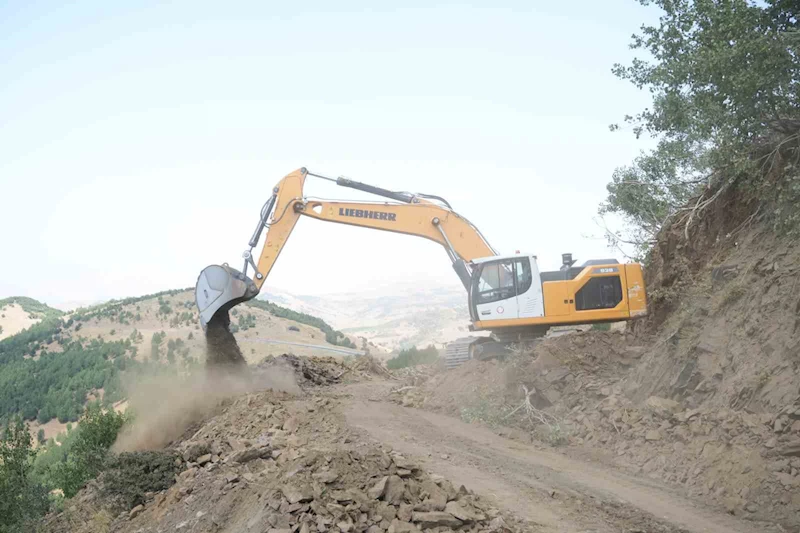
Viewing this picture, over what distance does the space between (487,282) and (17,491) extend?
1093 centimetres

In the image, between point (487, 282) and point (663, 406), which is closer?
point (663, 406)

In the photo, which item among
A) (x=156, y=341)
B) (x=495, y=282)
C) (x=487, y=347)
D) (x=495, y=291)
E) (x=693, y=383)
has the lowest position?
(x=693, y=383)

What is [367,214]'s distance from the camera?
57.8ft

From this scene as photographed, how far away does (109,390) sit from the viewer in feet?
103

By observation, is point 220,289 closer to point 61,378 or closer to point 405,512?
point 405,512

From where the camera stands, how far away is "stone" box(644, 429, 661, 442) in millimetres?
10133

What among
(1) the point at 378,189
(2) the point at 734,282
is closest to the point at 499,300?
(1) the point at 378,189

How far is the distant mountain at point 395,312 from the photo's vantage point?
93188 millimetres

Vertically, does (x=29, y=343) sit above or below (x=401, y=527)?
above

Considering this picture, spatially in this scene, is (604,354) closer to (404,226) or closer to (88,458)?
(404,226)

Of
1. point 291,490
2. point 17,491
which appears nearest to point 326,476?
point 291,490

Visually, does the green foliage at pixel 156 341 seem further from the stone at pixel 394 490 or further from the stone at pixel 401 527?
the stone at pixel 401 527

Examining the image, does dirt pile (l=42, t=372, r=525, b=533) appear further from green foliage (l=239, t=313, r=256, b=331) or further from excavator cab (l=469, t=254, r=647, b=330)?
green foliage (l=239, t=313, r=256, b=331)

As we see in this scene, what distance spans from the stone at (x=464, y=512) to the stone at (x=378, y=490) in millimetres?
711
